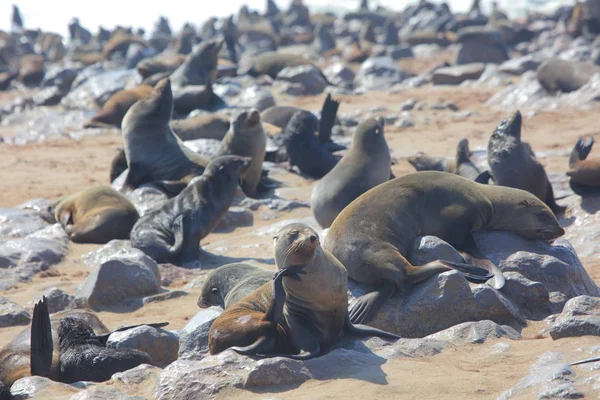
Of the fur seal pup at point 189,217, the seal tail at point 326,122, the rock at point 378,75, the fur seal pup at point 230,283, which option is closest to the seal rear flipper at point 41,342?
the fur seal pup at point 230,283

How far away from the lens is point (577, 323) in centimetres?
468

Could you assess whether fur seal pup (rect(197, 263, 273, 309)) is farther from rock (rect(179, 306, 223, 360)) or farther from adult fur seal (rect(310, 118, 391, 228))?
adult fur seal (rect(310, 118, 391, 228))

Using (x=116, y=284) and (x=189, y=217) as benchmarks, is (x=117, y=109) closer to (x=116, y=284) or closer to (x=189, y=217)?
(x=189, y=217)

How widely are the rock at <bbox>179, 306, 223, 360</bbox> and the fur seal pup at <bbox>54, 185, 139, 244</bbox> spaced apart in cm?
379

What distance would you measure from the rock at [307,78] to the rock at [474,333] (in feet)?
46.7

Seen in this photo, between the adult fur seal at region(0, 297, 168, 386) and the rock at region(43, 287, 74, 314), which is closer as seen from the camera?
the adult fur seal at region(0, 297, 168, 386)

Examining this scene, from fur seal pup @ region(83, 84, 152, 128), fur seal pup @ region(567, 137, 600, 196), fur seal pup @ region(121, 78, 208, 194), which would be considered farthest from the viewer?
fur seal pup @ region(83, 84, 152, 128)

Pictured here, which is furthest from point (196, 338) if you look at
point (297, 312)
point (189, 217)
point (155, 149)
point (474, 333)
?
point (155, 149)

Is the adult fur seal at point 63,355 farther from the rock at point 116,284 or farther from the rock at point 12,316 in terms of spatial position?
the rock at point 116,284

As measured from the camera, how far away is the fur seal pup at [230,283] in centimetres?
564

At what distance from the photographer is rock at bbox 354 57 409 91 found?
20105 mm

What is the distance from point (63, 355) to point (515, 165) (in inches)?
197

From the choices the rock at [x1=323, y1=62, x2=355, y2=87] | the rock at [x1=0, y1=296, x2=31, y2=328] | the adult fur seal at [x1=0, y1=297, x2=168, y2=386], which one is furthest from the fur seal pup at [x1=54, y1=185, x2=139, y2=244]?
the rock at [x1=323, y1=62, x2=355, y2=87]

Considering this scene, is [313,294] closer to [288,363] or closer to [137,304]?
[288,363]
